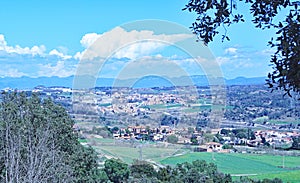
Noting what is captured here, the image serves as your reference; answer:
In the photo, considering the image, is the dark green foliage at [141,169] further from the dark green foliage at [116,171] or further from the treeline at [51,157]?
the dark green foliage at [116,171]

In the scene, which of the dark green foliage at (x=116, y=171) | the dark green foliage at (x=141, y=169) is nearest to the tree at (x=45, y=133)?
the dark green foliage at (x=116, y=171)

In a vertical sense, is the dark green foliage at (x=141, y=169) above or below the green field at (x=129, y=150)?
below

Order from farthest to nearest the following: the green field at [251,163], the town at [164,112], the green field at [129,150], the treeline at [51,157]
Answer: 1. the green field at [251,163]
2. the green field at [129,150]
3. the town at [164,112]
4. the treeline at [51,157]

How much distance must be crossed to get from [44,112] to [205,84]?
3.50 metres

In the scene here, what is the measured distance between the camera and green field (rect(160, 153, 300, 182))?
15.6 meters

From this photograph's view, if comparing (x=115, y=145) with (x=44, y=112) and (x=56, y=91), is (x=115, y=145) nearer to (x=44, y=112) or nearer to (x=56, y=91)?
(x=56, y=91)

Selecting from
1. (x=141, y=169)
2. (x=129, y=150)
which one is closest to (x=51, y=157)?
(x=141, y=169)

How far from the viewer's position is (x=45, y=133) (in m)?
7.13

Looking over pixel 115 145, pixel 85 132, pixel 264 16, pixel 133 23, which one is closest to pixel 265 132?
pixel 115 145

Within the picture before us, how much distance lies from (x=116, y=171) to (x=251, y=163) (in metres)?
6.56

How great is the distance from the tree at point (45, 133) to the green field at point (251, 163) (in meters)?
6.15

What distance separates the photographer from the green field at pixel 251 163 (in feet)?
51.3

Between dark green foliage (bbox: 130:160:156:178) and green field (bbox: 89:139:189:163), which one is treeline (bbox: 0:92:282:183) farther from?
green field (bbox: 89:139:189:163)

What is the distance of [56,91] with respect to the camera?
14656mm
